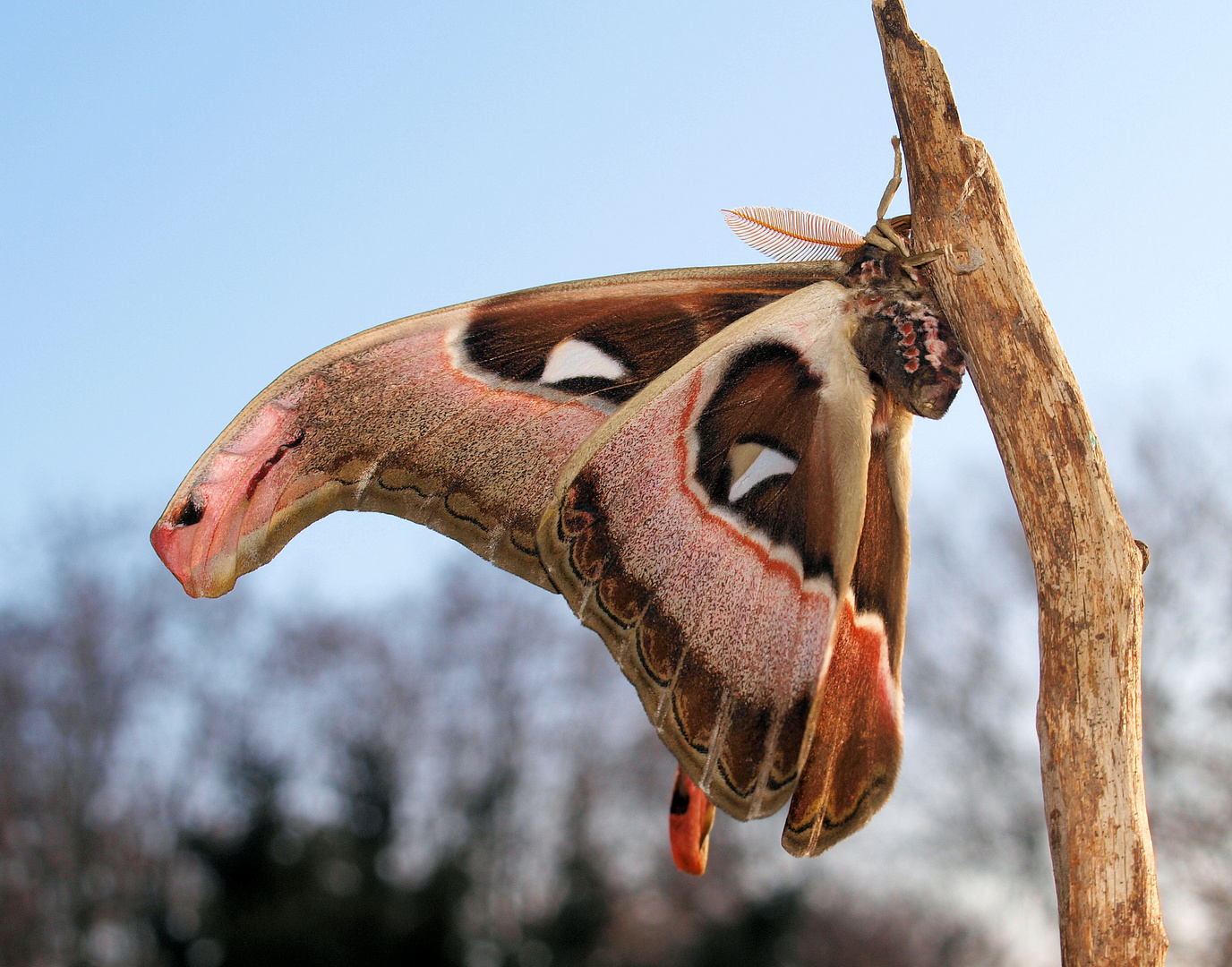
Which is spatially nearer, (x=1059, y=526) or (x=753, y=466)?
(x=1059, y=526)

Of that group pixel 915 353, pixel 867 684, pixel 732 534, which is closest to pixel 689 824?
pixel 867 684

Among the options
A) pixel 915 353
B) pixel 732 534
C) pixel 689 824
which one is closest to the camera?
pixel 915 353

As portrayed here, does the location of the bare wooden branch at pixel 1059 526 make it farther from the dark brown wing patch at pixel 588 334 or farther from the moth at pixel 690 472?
the dark brown wing patch at pixel 588 334

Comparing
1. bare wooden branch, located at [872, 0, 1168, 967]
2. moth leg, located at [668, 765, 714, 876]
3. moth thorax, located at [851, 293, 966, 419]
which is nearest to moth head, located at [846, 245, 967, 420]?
moth thorax, located at [851, 293, 966, 419]

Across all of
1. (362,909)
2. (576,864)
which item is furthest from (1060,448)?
(576,864)

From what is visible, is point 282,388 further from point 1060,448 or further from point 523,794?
point 523,794

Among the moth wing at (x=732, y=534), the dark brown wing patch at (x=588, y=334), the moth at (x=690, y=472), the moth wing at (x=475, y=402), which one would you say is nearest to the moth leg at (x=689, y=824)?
the moth at (x=690, y=472)

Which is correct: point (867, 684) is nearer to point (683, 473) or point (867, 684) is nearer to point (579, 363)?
point (683, 473)
